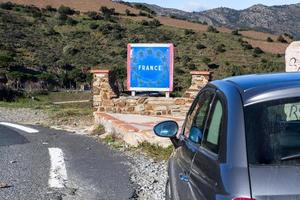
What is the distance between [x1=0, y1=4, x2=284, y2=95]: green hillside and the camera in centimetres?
4700

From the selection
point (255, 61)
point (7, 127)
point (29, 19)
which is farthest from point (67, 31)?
point (7, 127)

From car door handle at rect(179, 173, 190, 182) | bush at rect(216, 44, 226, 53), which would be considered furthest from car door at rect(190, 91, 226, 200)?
bush at rect(216, 44, 226, 53)

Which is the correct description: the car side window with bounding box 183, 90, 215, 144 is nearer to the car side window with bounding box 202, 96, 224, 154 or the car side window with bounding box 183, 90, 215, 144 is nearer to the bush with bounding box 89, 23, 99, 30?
the car side window with bounding box 202, 96, 224, 154

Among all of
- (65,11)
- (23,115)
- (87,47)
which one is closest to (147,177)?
(23,115)

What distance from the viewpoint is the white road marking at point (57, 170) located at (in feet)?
27.6

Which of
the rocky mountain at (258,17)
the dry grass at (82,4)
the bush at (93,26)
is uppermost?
the rocky mountain at (258,17)

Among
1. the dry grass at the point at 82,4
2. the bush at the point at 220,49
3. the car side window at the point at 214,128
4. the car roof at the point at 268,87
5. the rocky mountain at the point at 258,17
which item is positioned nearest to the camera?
the car roof at the point at 268,87

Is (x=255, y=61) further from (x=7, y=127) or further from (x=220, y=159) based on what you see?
(x=220, y=159)

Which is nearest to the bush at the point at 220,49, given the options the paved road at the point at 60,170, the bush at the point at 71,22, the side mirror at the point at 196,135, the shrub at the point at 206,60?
the shrub at the point at 206,60

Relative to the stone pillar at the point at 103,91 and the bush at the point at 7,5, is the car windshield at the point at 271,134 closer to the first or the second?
the stone pillar at the point at 103,91

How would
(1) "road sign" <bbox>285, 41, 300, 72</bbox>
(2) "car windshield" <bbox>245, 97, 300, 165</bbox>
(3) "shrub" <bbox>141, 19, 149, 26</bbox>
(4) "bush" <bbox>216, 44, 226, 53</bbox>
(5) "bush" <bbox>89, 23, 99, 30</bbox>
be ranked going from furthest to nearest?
(3) "shrub" <bbox>141, 19, 149, 26</bbox> < (5) "bush" <bbox>89, 23, 99, 30</bbox> < (4) "bush" <bbox>216, 44, 226, 53</bbox> < (1) "road sign" <bbox>285, 41, 300, 72</bbox> < (2) "car windshield" <bbox>245, 97, 300, 165</bbox>

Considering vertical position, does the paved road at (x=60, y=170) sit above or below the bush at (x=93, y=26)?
below

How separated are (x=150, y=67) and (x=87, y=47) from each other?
1609 inches

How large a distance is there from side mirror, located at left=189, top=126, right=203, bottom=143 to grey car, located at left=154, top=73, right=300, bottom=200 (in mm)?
22
